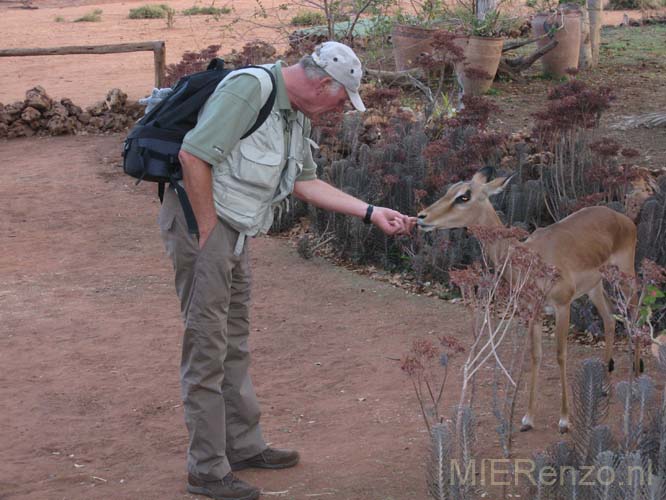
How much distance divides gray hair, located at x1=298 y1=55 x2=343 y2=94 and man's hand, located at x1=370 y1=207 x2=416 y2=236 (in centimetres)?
68

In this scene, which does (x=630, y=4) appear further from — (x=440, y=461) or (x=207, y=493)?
(x=440, y=461)

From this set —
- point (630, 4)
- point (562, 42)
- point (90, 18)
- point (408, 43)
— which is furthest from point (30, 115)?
point (630, 4)

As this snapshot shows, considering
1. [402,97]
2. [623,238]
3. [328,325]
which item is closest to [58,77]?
[402,97]

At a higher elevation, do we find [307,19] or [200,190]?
[200,190]

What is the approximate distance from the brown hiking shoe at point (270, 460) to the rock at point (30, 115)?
9.87 meters

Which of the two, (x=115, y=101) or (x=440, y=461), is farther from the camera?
(x=115, y=101)

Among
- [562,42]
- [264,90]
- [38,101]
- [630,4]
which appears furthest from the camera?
[630,4]

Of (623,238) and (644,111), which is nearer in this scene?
(623,238)

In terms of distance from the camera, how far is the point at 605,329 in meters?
6.56

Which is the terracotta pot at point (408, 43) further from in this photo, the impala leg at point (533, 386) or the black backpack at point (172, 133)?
the black backpack at point (172, 133)

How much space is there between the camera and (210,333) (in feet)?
14.9

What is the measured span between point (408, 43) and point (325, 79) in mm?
10571

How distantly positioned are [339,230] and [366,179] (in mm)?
538

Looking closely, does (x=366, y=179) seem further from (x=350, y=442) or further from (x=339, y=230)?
(x=350, y=442)
